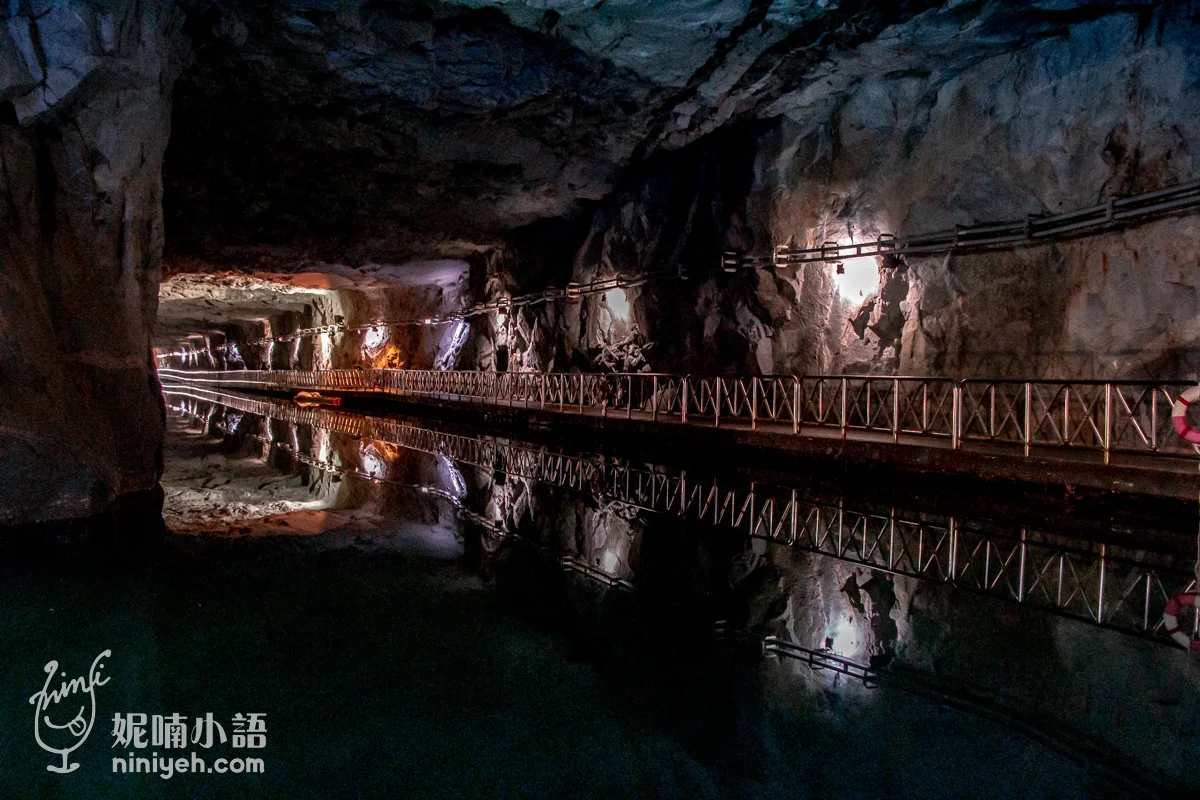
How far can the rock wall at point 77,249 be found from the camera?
7.19 m

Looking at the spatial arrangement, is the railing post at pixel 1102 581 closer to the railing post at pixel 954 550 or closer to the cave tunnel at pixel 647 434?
the cave tunnel at pixel 647 434

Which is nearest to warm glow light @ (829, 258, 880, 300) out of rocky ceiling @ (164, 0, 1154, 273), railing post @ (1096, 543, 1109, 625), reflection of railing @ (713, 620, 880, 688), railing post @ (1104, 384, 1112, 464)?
rocky ceiling @ (164, 0, 1154, 273)

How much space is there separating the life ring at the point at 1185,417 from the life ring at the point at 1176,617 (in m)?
1.97

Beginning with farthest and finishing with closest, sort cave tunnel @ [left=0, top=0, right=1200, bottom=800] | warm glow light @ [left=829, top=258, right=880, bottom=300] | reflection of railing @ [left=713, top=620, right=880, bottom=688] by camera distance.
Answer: warm glow light @ [left=829, top=258, right=880, bottom=300] < reflection of railing @ [left=713, top=620, right=880, bottom=688] < cave tunnel @ [left=0, top=0, right=1200, bottom=800]

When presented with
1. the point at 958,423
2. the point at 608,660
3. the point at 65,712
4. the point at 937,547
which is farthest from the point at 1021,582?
the point at 65,712

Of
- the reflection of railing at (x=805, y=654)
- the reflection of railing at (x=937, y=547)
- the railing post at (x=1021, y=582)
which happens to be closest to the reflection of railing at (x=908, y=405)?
the reflection of railing at (x=937, y=547)

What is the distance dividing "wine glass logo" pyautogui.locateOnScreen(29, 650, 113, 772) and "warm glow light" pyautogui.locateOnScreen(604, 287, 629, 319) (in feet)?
49.6

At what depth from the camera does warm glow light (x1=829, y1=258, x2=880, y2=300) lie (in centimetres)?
1282

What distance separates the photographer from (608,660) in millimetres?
4008

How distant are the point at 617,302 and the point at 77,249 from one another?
1188 cm

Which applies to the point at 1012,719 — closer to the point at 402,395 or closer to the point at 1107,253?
the point at 1107,253

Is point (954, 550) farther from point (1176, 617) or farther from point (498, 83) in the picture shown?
point (498, 83)

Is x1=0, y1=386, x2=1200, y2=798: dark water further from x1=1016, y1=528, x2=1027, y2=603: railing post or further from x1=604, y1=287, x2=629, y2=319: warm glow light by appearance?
x1=604, y1=287, x2=629, y2=319: warm glow light

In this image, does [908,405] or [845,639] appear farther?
[908,405]
